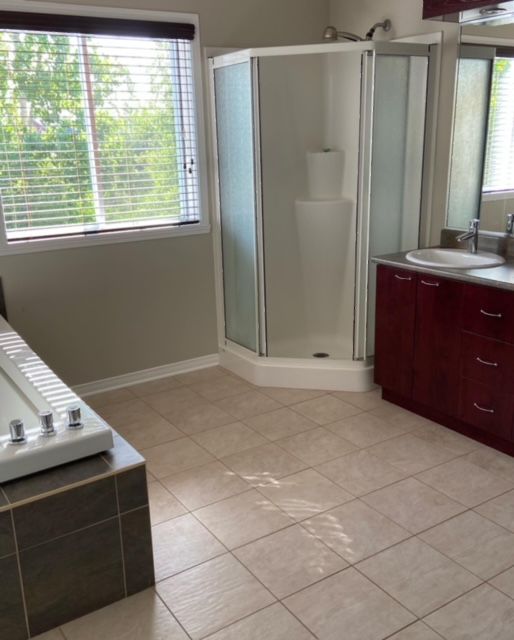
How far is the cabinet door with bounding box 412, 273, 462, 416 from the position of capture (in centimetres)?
301

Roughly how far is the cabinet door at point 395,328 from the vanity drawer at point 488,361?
34 cm

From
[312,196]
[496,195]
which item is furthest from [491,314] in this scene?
[312,196]

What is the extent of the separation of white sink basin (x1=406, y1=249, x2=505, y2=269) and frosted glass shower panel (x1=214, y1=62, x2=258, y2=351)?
985 millimetres

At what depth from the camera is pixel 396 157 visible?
11.6 ft

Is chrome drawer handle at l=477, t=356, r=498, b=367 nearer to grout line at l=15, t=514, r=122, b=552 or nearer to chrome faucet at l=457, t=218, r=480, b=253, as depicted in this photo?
chrome faucet at l=457, t=218, r=480, b=253

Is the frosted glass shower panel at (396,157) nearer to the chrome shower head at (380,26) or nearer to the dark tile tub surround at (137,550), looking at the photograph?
the chrome shower head at (380,26)

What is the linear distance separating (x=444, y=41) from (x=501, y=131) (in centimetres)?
60

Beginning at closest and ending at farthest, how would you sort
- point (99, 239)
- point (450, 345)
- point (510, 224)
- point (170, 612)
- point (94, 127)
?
point (170, 612) < point (450, 345) < point (510, 224) < point (94, 127) < point (99, 239)

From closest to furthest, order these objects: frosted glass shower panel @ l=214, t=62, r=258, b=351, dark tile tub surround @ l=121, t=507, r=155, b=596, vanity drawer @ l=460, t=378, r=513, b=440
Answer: dark tile tub surround @ l=121, t=507, r=155, b=596, vanity drawer @ l=460, t=378, r=513, b=440, frosted glass shower panel @ l=214, t=62, r=258, b=351

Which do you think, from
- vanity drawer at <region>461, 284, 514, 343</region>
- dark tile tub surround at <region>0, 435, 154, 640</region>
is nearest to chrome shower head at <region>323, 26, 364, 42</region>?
vanity drawer at <region>461, 284, 514, 343</region>

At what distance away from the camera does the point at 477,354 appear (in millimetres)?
2916

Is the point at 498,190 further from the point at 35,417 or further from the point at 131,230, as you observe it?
the point at 35,417

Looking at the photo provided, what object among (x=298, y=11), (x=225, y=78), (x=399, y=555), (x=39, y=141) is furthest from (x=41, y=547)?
(x=298, y=11)

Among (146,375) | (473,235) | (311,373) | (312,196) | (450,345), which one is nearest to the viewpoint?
(450,345)
